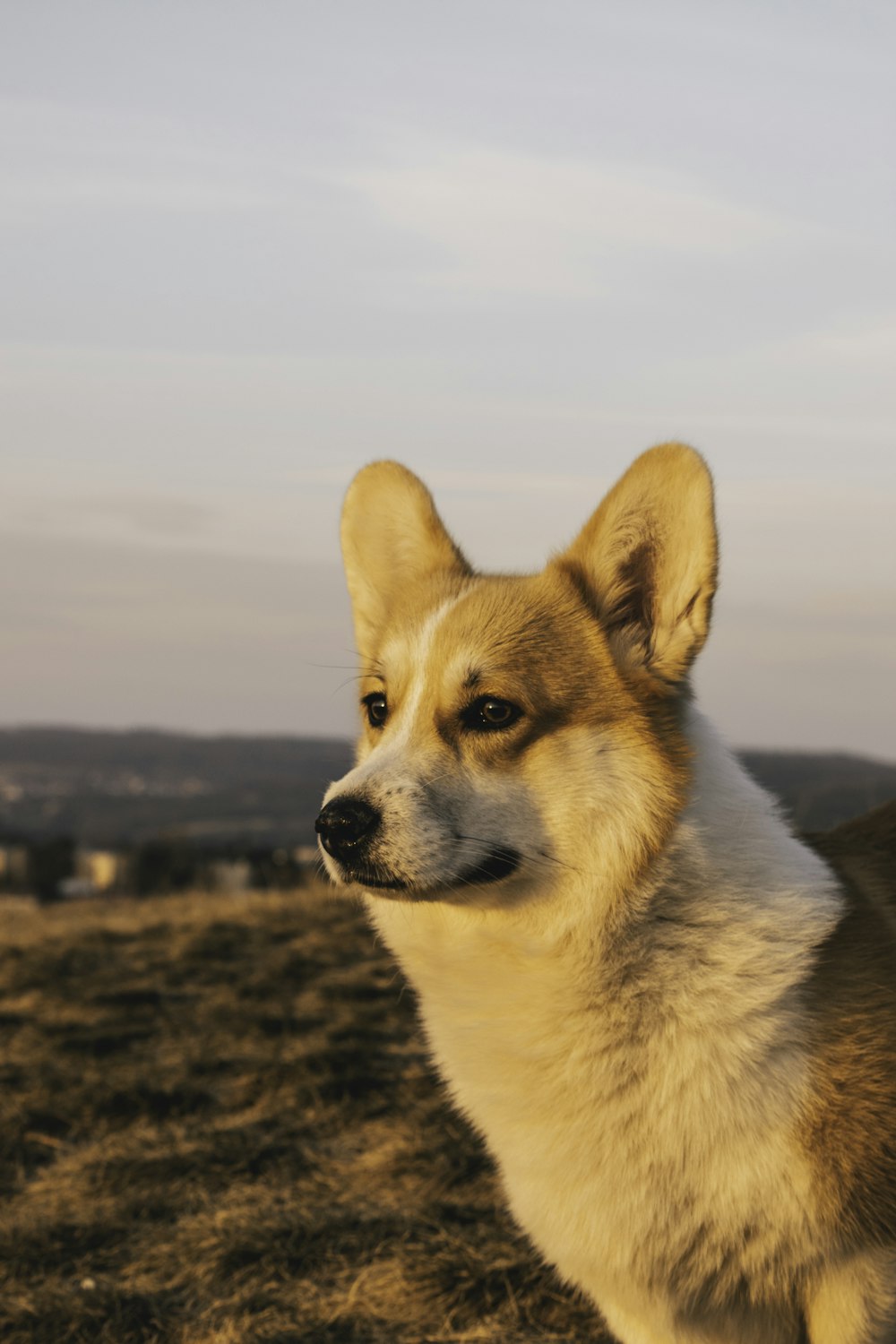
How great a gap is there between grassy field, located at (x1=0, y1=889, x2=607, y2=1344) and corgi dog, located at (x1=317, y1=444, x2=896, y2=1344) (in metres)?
0.82

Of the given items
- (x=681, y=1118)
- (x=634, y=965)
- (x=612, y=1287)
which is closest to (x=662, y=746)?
(x=634, y=965)

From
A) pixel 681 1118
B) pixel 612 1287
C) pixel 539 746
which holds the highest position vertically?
pixel 539 746

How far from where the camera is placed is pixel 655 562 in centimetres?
337

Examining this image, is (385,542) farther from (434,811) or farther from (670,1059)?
(670,1059)

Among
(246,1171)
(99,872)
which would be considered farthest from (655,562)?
(99,872)

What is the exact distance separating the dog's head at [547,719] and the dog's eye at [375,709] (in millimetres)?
30

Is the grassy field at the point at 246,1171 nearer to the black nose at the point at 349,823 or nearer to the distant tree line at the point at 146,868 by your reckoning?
the black nose at the point at 349,823

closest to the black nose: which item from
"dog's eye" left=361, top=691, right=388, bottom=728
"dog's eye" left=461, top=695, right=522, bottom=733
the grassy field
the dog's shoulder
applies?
"dog's eye" left=461, top=695, right=522, bottom=733

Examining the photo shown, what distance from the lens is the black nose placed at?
3045 millimetres

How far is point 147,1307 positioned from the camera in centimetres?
418

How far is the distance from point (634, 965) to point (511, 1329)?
170 cm

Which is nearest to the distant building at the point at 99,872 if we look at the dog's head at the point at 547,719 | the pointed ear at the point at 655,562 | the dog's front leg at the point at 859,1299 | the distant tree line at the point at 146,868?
the distant tree line at the point at 146,868

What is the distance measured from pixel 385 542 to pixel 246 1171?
2906mm

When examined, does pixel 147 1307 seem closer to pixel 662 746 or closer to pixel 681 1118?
pixel 681 1118
